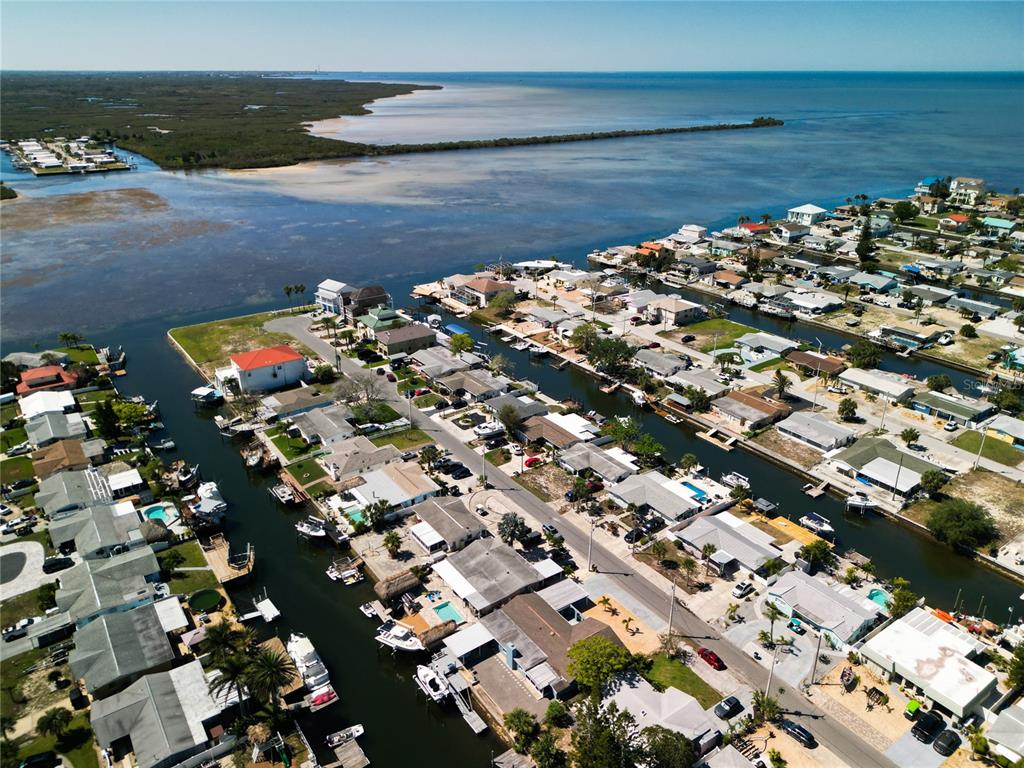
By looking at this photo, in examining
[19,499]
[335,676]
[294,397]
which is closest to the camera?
[335,676]

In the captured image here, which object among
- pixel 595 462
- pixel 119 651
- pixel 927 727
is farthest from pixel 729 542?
pixel 119 651

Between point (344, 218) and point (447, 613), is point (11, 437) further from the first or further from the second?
point (344, 218)

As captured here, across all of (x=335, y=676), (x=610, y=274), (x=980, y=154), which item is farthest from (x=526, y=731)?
(x=980, y=154)

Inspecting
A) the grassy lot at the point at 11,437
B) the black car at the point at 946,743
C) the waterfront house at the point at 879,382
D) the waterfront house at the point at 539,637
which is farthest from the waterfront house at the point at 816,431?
the grassy lot at the point at 11,437

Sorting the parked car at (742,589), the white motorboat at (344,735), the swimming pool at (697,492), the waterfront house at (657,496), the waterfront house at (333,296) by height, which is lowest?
the white motorboat at (344,735)

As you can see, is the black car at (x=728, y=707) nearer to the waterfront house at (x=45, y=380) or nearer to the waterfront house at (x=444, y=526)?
the waterfront house at (x=444, y=526)

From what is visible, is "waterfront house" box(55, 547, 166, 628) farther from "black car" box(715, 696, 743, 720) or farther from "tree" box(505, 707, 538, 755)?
"black car" box(715, 696, 743, 720)

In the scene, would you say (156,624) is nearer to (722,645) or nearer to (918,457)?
(722,645)
